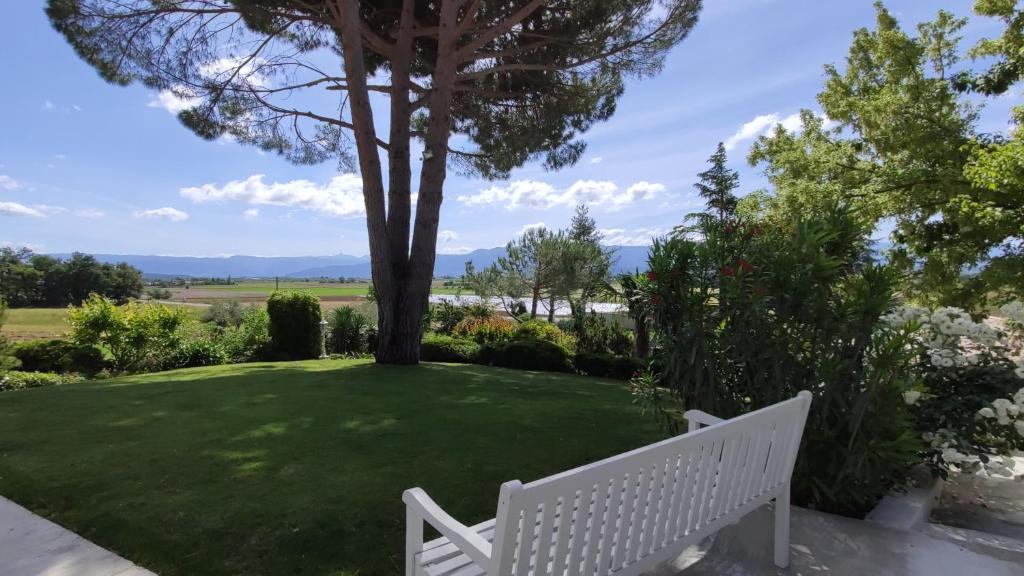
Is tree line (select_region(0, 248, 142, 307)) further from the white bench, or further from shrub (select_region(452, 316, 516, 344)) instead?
the white bench

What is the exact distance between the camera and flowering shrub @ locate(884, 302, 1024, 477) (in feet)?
9.08

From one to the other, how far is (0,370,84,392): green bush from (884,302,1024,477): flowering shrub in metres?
9.47

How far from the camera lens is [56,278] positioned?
26.8 meters

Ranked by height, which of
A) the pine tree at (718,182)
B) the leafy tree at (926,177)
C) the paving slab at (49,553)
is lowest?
the paving slab at (49,553)

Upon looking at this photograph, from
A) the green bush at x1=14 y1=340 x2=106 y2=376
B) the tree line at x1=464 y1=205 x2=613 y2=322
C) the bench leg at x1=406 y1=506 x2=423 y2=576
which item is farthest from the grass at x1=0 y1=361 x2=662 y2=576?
the tree line at x1=464 y1=205 x2=613 y2=322

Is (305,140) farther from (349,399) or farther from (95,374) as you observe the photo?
(349,399)

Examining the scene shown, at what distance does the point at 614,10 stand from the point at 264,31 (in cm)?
633

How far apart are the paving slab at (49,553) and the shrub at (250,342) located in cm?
837

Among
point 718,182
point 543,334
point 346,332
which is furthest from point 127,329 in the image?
point 718,182

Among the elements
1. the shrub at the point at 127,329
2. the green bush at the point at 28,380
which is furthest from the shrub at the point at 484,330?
the green bush at the point at 28,380

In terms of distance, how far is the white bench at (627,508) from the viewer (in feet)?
4.24

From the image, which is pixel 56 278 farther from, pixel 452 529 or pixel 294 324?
pixel 452 529

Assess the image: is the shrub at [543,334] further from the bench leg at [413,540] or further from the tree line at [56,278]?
the tree line at [56,278]

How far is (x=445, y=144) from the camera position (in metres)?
8.98
